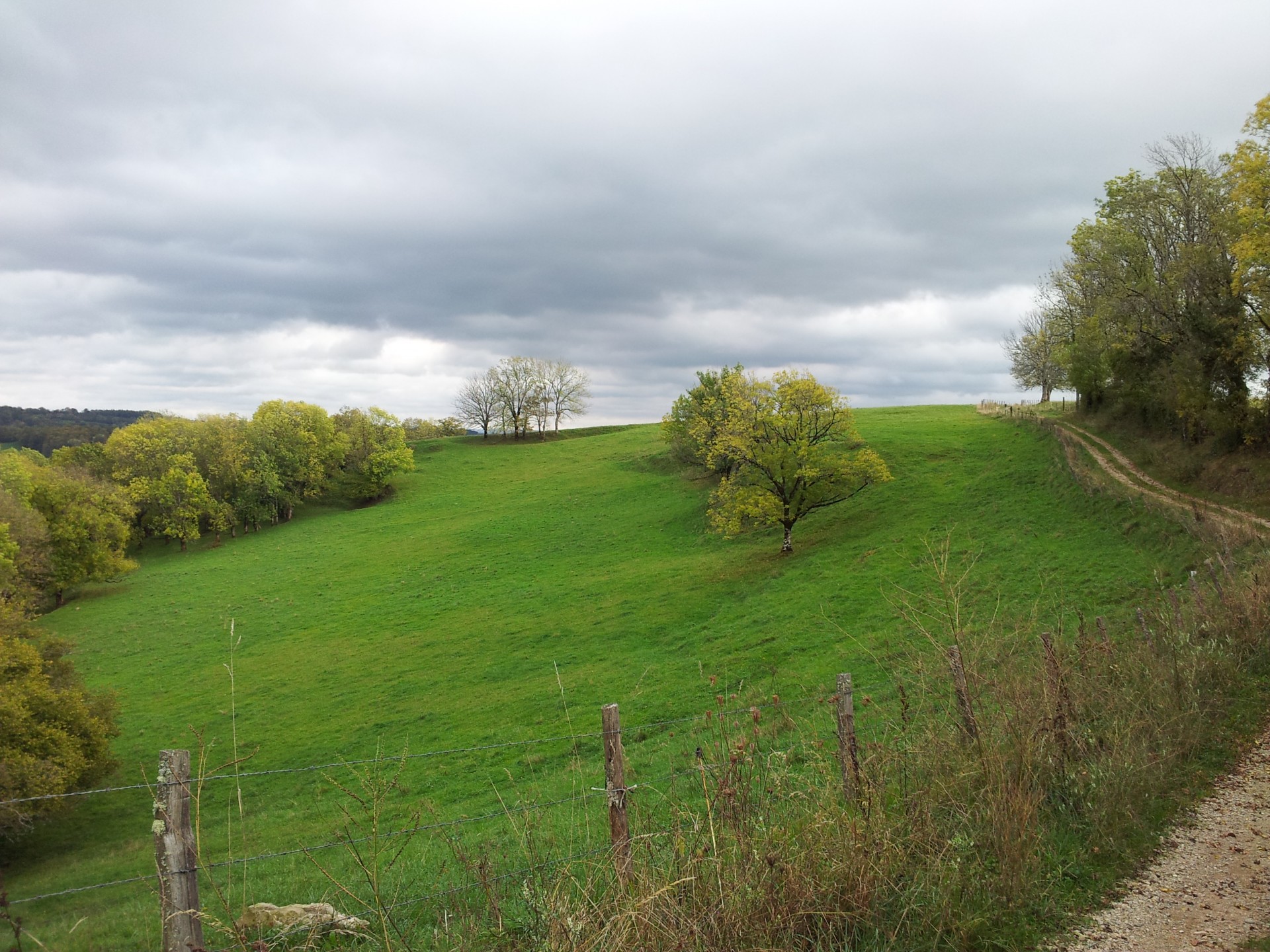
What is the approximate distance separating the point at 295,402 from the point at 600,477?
3445cm

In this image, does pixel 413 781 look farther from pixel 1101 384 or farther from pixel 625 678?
pixel 1101 384

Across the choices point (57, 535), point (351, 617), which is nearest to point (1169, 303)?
point (351, 617)

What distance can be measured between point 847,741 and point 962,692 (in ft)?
3.54

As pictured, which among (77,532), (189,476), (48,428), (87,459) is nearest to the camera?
(77,532)

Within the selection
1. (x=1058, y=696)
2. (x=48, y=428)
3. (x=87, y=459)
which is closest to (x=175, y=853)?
(x=1058, y=696)

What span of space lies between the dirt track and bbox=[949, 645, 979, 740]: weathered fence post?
154 cm

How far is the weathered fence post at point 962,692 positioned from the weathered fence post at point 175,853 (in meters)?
5.78

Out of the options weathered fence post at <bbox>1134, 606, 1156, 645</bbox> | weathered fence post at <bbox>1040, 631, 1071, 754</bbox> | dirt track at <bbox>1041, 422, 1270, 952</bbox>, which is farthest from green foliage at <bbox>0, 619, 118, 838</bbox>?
weathered fence post at <bbox>1134, 606, 1156, 645</bbox>

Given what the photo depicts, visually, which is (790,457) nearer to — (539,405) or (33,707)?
(33,707)

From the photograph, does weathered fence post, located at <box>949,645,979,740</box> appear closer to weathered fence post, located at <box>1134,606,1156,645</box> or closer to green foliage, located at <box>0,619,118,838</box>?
weathered fence post, located at <box>1134,606,1156,645</box>

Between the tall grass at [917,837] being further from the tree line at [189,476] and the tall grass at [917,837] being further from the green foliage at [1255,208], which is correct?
the tree line at [189,476]

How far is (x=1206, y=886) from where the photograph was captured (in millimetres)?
6051

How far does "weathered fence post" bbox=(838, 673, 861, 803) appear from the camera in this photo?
6102 mm

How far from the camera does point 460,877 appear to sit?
10.2m
